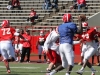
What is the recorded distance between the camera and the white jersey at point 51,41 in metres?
13.2

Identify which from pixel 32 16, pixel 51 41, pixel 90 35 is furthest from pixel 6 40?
pixel 32 16

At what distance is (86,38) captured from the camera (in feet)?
48.7

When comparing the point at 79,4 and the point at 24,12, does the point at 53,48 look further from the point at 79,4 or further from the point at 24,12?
the point at 24,12

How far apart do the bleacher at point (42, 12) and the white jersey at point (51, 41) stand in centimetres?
1439

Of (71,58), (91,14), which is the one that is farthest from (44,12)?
(71,58)

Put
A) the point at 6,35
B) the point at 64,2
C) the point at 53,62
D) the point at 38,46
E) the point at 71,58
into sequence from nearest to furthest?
1. the point at 71,58
2. the point at 53,62
3. the point at 6,35
4. the point at 38,46
5. the point at 64,2

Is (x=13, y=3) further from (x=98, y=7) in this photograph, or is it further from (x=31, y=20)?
(x=98, y=7)

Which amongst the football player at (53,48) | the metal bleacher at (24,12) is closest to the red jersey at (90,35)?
the football player at (53,48)

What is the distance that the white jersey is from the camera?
1320 cm

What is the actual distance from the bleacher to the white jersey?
47.2ft

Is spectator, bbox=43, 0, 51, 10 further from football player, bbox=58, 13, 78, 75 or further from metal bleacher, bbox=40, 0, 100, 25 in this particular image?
football player, bbox=58, 13, 78, 75

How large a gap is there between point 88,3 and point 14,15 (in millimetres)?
5110

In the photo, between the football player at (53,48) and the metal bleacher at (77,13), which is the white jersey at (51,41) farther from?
the metal bleacher at (77,13)

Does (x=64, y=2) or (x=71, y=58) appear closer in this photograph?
(x=71, y=58)
